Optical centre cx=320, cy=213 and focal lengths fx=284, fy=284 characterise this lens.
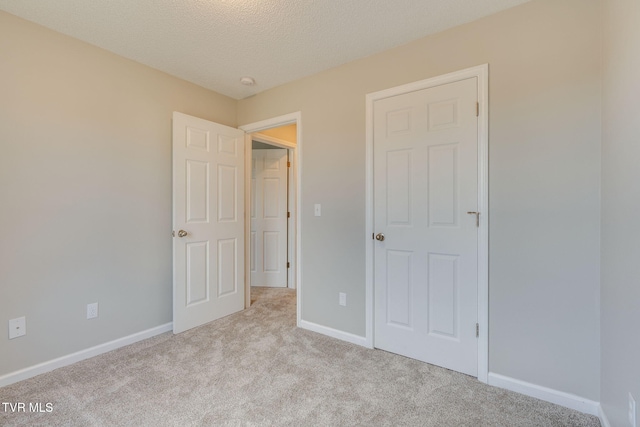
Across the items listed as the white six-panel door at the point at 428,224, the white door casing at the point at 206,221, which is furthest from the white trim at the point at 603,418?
the white door casing at the point at 206,221

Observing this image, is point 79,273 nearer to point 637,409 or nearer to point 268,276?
point 268,276

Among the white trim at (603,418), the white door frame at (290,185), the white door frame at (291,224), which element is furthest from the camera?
the white door frame at (291,224)

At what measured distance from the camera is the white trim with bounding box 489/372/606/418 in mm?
1547

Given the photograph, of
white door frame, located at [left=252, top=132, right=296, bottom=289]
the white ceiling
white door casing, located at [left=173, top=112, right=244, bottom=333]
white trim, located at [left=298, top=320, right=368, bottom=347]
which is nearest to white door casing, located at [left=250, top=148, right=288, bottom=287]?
white door frame, located at [left=252, top=132, right=296, bottom=289]

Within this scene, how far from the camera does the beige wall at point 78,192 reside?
1842 millimetres

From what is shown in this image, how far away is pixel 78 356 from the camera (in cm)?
211

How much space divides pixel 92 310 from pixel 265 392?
1539mm

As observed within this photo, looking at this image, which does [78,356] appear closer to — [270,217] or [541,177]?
[270,217]

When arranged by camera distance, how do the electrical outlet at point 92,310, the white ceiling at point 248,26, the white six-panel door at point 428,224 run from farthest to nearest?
the electrical outlet at point 92,310 → the white six-panel door at point 428,224 → the white ceiling at point 248,26

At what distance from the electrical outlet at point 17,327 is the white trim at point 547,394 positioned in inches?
121

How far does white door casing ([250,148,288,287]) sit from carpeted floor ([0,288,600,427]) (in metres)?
1.90

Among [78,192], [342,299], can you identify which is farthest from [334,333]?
[78,192]

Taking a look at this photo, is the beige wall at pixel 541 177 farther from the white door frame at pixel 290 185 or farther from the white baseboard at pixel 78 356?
the white baseboard at pixel 78 356

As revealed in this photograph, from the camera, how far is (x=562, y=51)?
1.61 m
